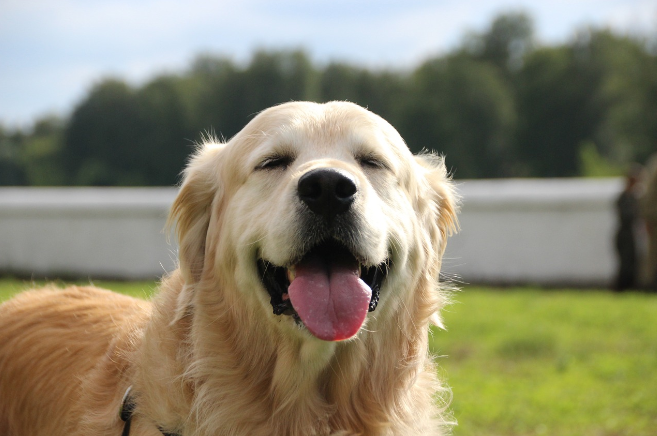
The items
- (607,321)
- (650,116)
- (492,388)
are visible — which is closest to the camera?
(492,388)

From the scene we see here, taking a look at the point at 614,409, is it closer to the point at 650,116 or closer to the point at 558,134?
the point at 650,116

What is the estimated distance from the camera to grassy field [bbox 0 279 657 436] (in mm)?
5824

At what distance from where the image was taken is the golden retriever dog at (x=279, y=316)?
281 cm

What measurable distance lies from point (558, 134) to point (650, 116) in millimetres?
27125

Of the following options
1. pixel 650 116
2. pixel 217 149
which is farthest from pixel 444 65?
pixel 217 149

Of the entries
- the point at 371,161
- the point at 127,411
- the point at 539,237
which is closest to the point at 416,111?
the point at 539,237

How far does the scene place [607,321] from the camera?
9.88 metres

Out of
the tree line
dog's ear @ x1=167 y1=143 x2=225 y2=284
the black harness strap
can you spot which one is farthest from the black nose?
A: the tree line

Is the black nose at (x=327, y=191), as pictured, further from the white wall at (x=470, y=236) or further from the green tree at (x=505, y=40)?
the green tree at (x=505, y=40)

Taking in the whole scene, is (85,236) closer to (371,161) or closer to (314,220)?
(371,161)

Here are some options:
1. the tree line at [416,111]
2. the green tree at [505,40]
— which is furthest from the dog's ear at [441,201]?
the green tree at [505,40]

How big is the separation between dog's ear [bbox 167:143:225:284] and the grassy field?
98 cm

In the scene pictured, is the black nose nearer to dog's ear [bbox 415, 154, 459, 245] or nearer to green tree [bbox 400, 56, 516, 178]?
dog's ear [bbox 415, 154, 459, 245]

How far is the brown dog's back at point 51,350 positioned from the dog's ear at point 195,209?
1.42 feet
